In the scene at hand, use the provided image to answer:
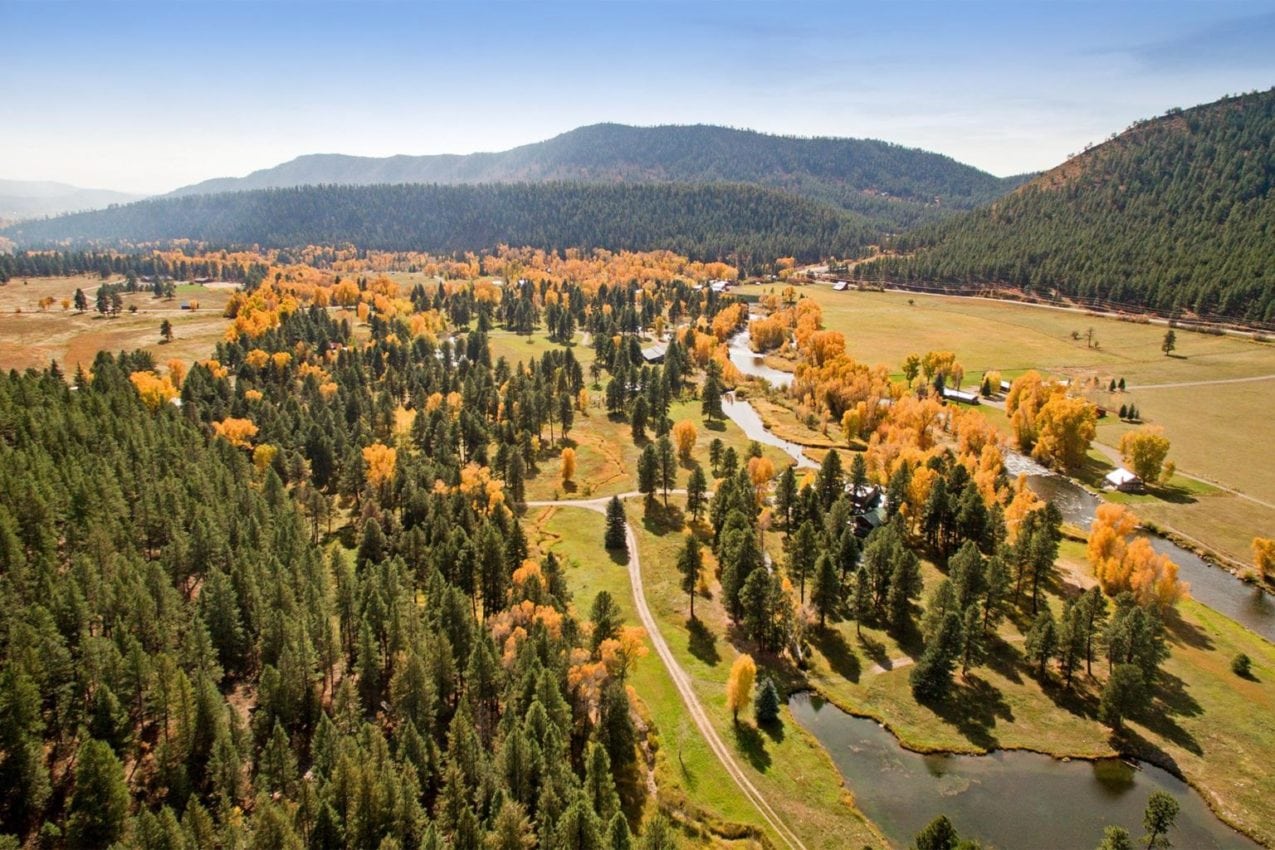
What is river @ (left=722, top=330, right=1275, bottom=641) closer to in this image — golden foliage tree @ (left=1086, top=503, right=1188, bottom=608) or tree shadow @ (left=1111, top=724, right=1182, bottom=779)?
golden foliage tree @ (left=1086, top=503, right=1188, bottom=608)

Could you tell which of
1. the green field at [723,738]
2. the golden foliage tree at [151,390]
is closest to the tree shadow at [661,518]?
the green field at [723,738]

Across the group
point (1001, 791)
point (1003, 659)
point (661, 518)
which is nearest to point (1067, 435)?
point (1003, 659)

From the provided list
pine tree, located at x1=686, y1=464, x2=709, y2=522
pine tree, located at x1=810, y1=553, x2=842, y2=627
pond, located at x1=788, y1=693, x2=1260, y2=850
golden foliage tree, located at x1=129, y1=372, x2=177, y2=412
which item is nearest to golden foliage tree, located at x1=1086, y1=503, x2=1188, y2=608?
pond, located at x1=788, y1=693, x2=1260, y2=850

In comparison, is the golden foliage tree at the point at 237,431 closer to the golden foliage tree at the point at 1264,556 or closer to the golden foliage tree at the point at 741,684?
the golden foliage tree at the point at 741,684

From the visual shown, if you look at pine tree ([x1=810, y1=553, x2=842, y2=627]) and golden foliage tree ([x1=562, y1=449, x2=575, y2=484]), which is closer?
pine tree ([x1=810, y1=553, x2=842, y2=627])

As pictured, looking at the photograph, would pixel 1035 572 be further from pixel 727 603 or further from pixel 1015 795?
pixel 727 603
